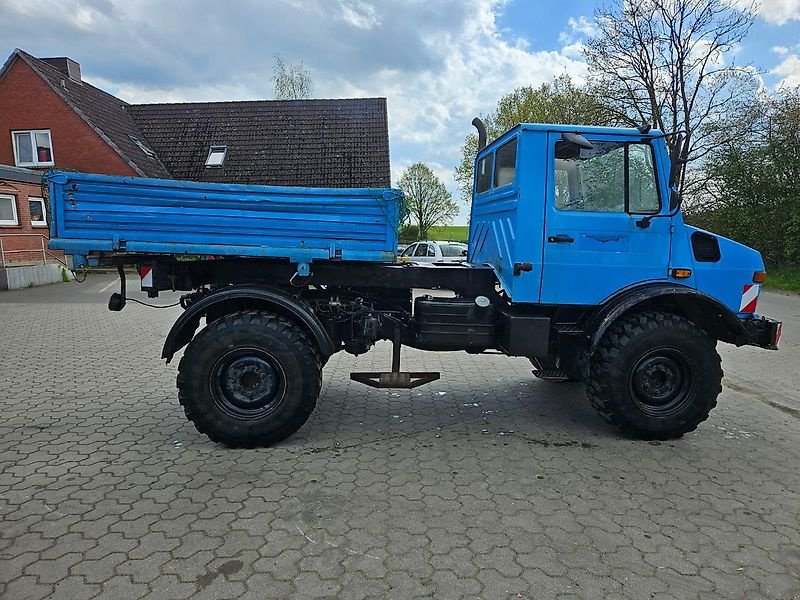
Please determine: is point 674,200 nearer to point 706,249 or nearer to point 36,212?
point 706,249

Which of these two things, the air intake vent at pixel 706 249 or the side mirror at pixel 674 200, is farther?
the air intake vent at pixel 706 249

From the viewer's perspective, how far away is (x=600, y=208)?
4242 millimetres

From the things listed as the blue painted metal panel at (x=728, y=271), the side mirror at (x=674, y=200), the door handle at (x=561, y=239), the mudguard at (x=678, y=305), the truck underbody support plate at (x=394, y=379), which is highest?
the side mirror at (x=674, y=200)

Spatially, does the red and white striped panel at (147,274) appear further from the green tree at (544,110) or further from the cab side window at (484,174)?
the green tree at (544,110)

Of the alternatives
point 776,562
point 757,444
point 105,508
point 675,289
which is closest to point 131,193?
point 105,508

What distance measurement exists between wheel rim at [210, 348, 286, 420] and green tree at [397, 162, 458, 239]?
1494 inches

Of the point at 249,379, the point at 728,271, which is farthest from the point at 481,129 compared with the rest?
the point at 249,379

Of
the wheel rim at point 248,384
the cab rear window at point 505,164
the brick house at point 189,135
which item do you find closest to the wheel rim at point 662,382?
the cab rear window at point 505,164

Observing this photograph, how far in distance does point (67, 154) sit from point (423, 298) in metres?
21.5

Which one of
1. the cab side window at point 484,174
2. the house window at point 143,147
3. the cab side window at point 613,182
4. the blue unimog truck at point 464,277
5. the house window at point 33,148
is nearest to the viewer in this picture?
the blue unimog truck at point 464,277

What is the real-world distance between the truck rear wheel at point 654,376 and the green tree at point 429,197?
123ft

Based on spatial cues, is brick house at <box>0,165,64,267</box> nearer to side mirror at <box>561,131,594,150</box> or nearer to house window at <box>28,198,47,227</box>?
house window at <box>28,198,47,227</box>

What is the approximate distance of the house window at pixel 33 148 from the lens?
2091cm

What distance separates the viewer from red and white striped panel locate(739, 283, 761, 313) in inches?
174
